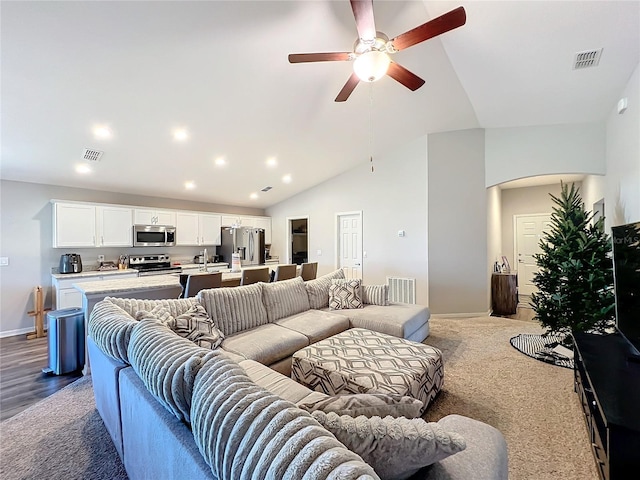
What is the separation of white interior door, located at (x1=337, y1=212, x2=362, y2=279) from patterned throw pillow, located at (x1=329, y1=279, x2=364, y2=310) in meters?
2.20

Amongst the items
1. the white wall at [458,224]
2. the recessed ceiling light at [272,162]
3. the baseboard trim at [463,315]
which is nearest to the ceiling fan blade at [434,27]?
the recessed ceiling light at [272,162]

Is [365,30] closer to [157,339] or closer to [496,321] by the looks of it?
[157,339]

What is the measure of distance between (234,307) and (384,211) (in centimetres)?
376

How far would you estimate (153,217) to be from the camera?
5.40 meters

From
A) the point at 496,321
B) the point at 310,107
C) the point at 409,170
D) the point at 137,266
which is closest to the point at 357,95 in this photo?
the point at 310,107

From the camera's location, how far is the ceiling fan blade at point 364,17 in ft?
5.98

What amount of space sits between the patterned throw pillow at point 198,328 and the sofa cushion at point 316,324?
31.2 inches

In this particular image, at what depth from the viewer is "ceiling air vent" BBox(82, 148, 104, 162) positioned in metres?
3.74

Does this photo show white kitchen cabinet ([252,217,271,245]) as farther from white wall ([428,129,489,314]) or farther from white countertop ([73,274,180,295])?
white wall ([428,129,489,314])

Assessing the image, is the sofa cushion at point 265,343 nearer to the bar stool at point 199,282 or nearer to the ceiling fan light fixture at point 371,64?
the bar stool at point 199,282

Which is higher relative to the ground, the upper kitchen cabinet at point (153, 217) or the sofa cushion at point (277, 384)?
the upper kitchen cabinet at point (153, 217)

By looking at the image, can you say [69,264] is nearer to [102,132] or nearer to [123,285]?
[123,285]

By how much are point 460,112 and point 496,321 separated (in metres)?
3.38

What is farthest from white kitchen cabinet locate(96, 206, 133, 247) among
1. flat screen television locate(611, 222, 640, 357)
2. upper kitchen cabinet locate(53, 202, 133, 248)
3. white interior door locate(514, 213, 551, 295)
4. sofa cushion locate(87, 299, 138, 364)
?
white interior door locate(514, 213, 551, 295)
